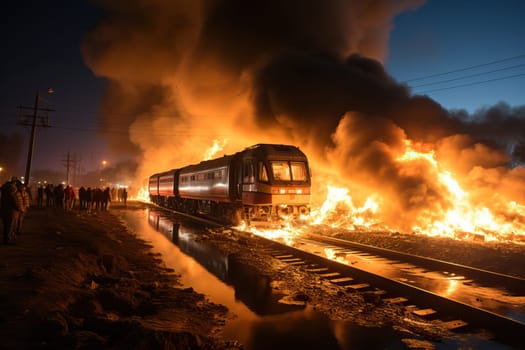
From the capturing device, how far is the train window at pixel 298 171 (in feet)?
50.0

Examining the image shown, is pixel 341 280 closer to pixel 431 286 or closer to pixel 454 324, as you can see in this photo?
pixel 431 286

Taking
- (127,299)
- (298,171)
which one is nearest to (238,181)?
(298,171)

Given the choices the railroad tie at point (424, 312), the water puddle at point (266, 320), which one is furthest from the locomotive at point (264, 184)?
the railroad tie at point (424, 312)

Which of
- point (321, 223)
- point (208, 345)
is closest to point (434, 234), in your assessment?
point (321, 223)

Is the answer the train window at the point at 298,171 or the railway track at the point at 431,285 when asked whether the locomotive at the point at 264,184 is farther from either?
the railway track at the point at 431,285

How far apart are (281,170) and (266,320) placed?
9.89 m

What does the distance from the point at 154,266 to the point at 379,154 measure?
1172 centimetres

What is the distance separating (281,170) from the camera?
15.0m

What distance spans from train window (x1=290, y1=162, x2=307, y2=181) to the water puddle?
6.50 m

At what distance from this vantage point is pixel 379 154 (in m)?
16.5

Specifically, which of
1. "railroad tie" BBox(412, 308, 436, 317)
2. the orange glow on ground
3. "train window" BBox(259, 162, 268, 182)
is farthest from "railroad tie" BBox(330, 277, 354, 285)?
the orange glow on ground

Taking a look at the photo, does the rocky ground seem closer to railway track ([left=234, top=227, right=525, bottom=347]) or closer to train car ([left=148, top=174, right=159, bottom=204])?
railway track ([left=234, top=227, right=525, bottom=347])

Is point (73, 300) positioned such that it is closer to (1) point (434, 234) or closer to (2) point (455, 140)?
(1) point (434, 234)

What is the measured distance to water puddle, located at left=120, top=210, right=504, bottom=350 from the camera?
465 centimetres
